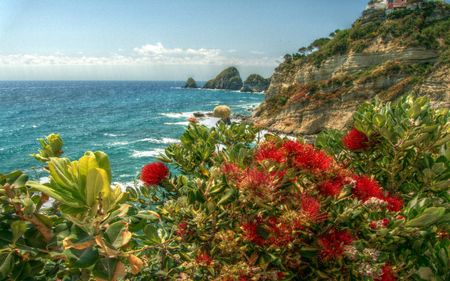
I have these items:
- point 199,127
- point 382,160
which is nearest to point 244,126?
point 199,127

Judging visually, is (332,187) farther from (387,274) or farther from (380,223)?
(387,274)

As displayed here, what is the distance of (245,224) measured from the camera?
186cm

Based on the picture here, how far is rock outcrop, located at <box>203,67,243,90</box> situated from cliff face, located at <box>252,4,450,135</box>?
3387 inches

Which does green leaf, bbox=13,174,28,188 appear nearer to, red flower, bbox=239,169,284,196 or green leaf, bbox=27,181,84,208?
green leaf, bbox=27,181,84,208

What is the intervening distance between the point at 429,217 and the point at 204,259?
1158 millimetres

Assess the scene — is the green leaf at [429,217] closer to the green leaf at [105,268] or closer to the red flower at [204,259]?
the red flower at [204,259]

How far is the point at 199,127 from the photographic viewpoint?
306 centimetres

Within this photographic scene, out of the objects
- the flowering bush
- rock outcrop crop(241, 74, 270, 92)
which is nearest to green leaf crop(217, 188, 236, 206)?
the flowering bush

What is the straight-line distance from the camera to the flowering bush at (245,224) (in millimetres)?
1292

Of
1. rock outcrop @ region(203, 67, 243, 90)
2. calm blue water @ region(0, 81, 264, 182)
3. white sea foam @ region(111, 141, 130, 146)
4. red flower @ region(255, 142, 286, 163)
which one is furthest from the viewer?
rock outcrop @ region(203, 67, 243, 90)

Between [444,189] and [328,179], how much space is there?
1068mm

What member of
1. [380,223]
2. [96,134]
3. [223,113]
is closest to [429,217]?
[380,223]

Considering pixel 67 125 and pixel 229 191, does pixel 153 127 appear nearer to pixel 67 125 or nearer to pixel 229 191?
pixel 67 125

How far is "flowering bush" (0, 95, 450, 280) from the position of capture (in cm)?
129
